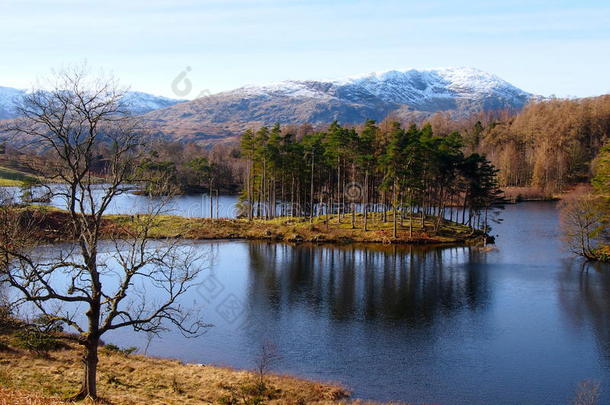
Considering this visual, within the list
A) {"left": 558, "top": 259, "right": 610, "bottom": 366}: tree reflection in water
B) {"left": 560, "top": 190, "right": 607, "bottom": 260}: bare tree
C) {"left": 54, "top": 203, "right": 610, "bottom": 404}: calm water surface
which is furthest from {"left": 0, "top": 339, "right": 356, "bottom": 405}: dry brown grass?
{"left": 560, "top": 190, "right": 607, "bottom": 260}: bare tree

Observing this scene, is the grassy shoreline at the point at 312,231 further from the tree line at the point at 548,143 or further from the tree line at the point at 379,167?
the tree line at the point at 548,143

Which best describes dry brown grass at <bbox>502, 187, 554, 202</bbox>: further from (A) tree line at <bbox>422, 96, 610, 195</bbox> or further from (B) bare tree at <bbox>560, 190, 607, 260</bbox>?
(B) bare tree at <bbox>560, 190, 607, 260</bbox>

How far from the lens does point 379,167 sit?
67625 mm

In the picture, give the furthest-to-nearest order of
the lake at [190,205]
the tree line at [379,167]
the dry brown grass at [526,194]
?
the dry brown grass at [526,194]
the lake at [190,205]
the tree line at [379,167]

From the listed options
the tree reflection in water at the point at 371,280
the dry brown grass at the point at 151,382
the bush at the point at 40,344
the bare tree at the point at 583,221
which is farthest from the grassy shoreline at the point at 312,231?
the dry brown grass at the point at 151,382

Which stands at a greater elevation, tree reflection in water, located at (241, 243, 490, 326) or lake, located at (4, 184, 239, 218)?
lake, located at (4, 184, 239, 218)

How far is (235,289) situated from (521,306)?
2277cm

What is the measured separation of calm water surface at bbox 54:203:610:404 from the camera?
26.6m

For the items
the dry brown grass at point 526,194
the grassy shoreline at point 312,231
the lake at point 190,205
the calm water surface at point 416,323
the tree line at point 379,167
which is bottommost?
the calm water surface at point 416,323

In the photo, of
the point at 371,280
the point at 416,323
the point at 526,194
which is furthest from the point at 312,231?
the point at 526,194

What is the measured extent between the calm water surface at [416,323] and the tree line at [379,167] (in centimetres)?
1308

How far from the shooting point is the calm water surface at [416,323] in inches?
1046

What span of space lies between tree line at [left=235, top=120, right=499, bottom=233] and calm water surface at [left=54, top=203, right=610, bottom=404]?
1308 centimetres

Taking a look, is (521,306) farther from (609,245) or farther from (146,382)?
(146,382)
